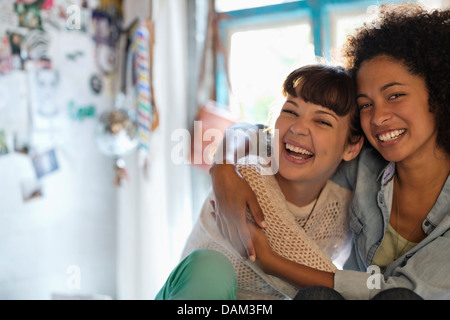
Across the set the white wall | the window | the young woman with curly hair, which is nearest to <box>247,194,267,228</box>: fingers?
the young woman with curly hair

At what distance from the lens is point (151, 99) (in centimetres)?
193

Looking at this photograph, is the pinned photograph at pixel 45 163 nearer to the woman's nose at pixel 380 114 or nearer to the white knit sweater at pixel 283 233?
the white knit sweater at pixel 283 233

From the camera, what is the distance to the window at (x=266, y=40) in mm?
1980

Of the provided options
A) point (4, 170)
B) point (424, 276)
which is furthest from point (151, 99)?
point (424, 276)

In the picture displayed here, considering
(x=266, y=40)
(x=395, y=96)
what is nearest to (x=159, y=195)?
(x=266, y=40)

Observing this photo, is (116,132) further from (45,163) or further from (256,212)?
(256,212)

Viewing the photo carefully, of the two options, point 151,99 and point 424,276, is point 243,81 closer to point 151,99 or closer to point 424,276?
point 151,99

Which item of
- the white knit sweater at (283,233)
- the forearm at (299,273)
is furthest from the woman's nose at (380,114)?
the forearm at (299,273)

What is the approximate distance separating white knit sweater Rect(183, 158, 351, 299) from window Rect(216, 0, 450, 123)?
0.87 meters

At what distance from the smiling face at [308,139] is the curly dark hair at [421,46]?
0.15 m

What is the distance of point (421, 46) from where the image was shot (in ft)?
3.53

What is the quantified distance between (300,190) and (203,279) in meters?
0.35
